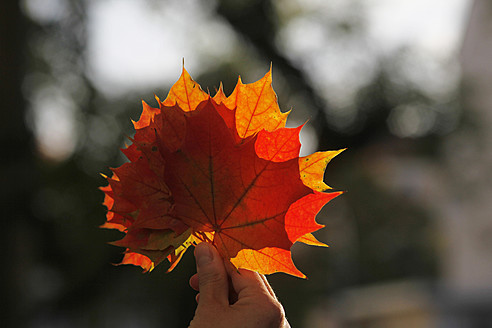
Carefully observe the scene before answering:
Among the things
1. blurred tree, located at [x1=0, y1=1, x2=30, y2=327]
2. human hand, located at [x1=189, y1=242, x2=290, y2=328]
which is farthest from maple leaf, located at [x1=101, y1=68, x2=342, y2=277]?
blurred tree, located at [x1=0, y1=1, x2=30, y2=327]

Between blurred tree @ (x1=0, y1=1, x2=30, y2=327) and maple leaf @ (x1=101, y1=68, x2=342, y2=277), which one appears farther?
blurred tree @ (x1=0, y1=1, x2=30, y2=327)

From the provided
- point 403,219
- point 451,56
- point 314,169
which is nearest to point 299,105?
point 451,56

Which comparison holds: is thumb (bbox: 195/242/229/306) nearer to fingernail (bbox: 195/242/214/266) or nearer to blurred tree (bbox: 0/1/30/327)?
fingernail (bbox: 195/242/214/266)

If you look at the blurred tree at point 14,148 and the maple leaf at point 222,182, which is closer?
the maple leaf at point 222,182

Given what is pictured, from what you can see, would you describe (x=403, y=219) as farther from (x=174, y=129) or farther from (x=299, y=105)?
(x=174, y=129)

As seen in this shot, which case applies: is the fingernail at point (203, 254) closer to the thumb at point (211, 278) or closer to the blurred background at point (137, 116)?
the thumb at point (211, 278)

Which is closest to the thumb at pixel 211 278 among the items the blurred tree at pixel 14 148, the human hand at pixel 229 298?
the human hand at pixel 229 298

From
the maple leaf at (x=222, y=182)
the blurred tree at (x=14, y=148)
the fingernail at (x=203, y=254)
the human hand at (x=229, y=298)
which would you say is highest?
the blurred tree at (x=14, y=148)
